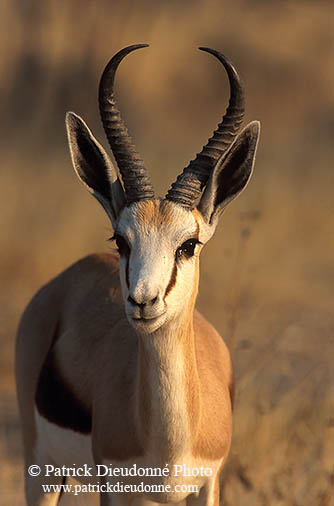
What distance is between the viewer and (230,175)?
520 centimetres

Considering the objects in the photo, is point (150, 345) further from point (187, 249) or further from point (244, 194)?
point (244, 194)

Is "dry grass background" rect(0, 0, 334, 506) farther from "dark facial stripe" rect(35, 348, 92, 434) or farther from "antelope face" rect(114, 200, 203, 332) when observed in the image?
"antelope face" rect(114, 200, 203, 332)

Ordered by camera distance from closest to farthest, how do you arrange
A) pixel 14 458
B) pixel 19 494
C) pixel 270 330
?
pixel 19 494
pixel 14 458
pixel 270 330

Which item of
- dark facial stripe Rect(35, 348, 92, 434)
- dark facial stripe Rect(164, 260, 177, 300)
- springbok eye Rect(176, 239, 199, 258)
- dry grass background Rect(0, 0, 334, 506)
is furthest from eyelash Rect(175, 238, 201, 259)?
dry grass background Rect(0, 0, 334, 506)

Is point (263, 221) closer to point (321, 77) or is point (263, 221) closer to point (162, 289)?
point (321, 77)

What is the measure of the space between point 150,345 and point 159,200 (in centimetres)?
78

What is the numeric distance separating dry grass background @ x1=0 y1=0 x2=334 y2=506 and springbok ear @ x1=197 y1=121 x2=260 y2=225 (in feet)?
7.68

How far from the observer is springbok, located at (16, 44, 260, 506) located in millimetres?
4664

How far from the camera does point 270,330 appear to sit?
42.7 feet

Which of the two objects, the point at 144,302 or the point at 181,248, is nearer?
the point at 144,302

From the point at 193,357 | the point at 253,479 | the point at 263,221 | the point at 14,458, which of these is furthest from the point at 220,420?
the point at 263,221

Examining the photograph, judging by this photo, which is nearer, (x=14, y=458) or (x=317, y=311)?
(x=14, y=458)

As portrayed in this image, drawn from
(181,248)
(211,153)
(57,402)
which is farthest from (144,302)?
(57,402)

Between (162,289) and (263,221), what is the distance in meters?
12.4
